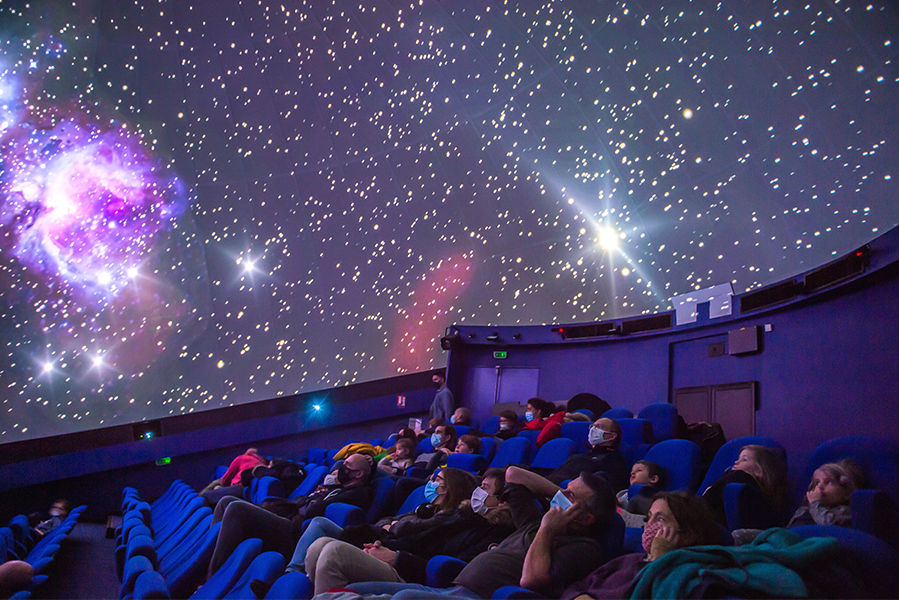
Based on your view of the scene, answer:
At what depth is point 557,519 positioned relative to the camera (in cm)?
177

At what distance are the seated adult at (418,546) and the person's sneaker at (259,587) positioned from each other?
5.7 inches

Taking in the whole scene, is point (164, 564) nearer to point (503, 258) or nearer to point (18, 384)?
point (503, 258)

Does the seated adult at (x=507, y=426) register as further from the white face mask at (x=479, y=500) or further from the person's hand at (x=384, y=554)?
the person's hand at (x=384, y=554)

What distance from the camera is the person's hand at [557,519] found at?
1.75 m

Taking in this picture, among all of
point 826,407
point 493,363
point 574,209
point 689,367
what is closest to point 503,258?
point 574,209

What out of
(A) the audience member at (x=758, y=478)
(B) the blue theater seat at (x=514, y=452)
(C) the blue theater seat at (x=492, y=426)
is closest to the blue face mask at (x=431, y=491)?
(B) the blue theater seat at (x=514, y=452)

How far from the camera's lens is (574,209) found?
7543mm

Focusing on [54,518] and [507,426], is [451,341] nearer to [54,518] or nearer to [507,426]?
[507,426]

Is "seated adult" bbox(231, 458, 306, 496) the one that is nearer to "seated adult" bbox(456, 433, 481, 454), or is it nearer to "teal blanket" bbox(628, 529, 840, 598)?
"seated adult" bbox(456, 433, 481, 454)

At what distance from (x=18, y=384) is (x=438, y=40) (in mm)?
7362

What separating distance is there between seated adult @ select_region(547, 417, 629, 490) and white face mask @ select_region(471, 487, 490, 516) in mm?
497

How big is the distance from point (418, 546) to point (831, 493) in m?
1.37

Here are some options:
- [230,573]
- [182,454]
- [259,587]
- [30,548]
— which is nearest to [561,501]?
[259,587]

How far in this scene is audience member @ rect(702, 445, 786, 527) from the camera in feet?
6.46
